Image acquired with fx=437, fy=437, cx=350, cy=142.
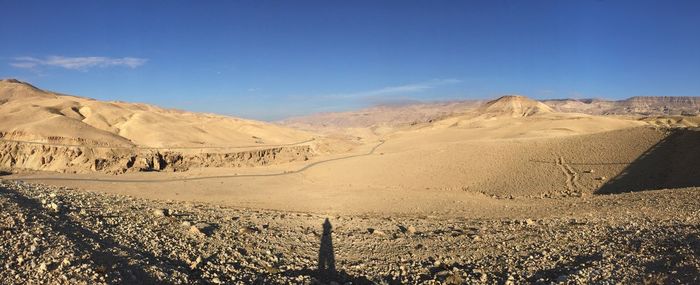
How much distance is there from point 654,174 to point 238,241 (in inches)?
814

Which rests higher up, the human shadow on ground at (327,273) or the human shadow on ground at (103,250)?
the human shadow on ground at (103,250)

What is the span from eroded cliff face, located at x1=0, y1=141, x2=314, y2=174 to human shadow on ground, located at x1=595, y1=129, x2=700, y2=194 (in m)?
27.1

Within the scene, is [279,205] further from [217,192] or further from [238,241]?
[238,241]

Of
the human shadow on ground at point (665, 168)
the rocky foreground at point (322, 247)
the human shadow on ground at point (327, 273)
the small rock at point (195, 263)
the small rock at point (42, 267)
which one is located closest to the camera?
the small rock at point (42, 267)

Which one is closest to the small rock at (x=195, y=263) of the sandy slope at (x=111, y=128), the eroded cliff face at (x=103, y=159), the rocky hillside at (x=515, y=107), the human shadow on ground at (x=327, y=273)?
the human shadow on ground at (x=327, y=273)

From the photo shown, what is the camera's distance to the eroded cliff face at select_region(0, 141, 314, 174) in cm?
2950

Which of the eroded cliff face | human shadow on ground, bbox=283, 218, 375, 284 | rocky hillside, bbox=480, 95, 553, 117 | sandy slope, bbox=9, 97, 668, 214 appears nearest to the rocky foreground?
human shadow on ground, bbox=283, 218, 375, 284

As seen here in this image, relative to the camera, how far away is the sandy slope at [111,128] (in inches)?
1332

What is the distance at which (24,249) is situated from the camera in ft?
22.6

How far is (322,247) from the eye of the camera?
10625mm

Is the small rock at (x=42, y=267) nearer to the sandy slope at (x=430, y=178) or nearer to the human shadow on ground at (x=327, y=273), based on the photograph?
the human shadow on ground at (x=327, y=273)

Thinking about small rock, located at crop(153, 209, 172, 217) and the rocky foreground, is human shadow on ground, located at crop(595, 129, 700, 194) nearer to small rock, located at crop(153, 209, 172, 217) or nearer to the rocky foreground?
the rocky foreground

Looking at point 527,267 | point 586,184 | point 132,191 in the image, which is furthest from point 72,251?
point 586,184

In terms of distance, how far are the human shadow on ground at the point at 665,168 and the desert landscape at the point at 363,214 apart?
0.36 feet
